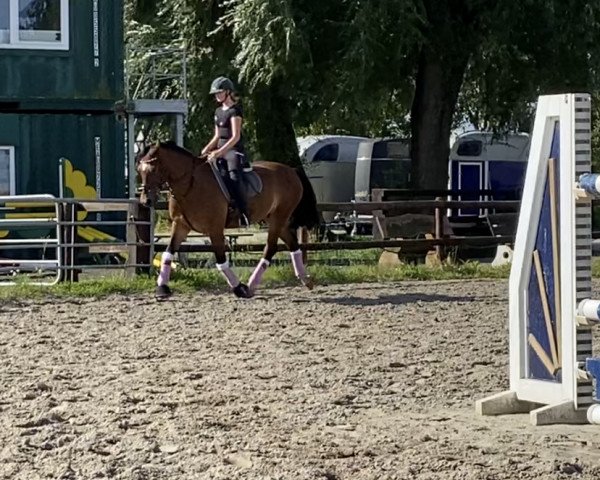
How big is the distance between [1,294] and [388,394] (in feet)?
24.2

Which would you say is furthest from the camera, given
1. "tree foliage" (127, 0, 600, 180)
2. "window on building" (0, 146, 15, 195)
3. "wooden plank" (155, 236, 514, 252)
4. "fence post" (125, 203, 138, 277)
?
"tree foliage" (127, 0, 600, 180)

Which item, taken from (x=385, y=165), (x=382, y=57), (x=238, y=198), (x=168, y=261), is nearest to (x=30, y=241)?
(x=168, y=261)

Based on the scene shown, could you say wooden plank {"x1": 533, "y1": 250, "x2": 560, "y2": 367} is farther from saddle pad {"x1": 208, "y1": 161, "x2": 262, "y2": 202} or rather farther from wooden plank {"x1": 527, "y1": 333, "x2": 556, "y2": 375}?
saddle pad {"x1": 208, "y1": 161, "x2": 262, "y2": 202}

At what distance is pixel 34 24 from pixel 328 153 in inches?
656

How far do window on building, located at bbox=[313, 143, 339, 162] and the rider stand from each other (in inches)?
838

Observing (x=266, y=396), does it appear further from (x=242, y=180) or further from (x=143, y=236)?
(x=143, y=236)

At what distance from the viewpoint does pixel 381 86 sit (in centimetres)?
2269

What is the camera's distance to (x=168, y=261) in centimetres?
1402

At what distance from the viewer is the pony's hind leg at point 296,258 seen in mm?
15016

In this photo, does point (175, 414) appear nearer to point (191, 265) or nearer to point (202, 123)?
point (191, 265)

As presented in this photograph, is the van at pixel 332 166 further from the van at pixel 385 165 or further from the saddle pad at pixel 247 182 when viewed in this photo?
the saddle pad at pixel 247 182

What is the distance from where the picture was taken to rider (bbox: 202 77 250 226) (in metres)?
13.6

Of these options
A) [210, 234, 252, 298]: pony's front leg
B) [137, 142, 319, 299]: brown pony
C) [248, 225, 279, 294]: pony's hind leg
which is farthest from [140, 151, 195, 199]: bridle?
[248, 225, 279, 294]: pony's hind leg

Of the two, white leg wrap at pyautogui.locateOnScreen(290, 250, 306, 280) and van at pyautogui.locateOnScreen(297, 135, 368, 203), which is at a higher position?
van at pyautogui.locateOnScreen(297, 135, 368, 203)
